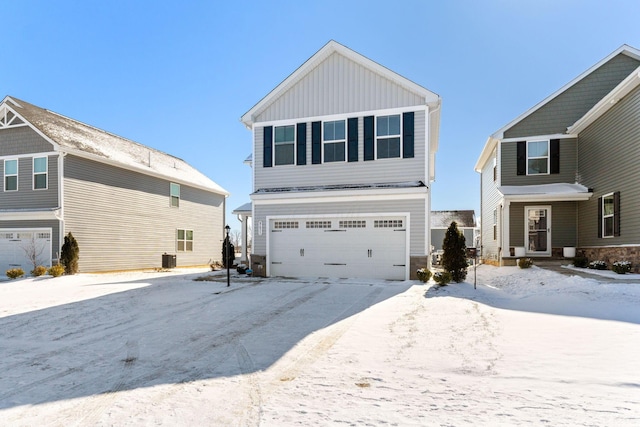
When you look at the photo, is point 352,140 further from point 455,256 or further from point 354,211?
point 455,256

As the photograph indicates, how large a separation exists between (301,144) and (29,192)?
12917 millimetres

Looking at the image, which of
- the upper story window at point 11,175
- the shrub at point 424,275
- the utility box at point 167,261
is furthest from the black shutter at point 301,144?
the upper story window at point 11,175

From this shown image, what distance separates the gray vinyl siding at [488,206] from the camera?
1803 centimetres

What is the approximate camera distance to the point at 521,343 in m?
5.28

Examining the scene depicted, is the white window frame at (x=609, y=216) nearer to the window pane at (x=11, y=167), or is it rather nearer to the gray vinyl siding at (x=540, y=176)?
the gray vinyl siding at (x=540, y=176)

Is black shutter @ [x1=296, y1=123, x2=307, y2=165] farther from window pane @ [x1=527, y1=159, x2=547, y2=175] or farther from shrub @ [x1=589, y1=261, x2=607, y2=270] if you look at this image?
shrub @ [x1=589, y1=261, x2=607, y2=270]

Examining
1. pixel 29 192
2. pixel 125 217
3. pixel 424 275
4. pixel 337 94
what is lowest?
pixel 424 275

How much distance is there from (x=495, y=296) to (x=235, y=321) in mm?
6631

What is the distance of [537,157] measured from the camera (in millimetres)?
15953

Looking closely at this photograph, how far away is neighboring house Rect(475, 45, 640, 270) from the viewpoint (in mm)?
13305

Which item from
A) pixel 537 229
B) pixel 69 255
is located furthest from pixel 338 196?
pixel 69 255

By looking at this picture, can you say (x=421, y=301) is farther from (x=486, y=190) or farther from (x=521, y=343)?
(x=486, y=190)

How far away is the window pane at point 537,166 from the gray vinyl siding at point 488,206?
1286 millimetres

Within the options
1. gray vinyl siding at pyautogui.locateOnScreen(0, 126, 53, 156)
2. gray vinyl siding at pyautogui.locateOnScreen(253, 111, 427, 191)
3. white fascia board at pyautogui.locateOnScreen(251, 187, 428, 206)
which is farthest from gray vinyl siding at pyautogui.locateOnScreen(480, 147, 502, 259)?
gray vinyl siding at pyautogui.locateOnScreen(0, 126, 53, 156)
